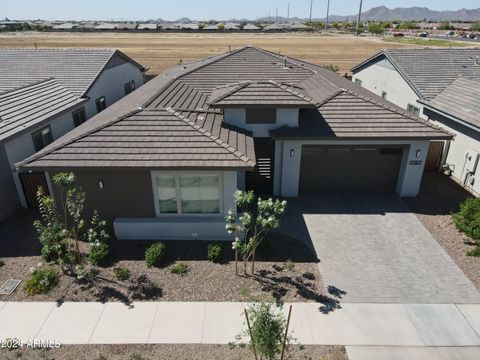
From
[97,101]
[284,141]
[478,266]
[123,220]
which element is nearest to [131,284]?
[123,220]

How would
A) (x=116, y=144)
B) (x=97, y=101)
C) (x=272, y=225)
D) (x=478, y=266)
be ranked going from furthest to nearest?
(x=97, y=101), (x=116, y=144), (x=478, y=266), (x=272, y=225)

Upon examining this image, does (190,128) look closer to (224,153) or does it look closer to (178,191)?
(224,153)

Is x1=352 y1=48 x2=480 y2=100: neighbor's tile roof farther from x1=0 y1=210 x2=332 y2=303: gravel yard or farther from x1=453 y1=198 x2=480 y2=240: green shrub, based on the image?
x1=0 y1=210 x2=332 y2=303: gravel yard

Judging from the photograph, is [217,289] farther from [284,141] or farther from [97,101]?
[97,101]

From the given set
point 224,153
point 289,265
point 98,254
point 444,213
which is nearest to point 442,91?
point 444,213

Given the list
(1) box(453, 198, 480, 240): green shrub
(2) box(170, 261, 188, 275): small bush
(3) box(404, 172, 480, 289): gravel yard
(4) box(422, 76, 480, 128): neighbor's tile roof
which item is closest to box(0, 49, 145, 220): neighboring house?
(2) box(170, 261, 188, 275): small bush
